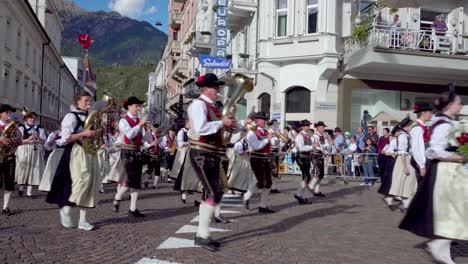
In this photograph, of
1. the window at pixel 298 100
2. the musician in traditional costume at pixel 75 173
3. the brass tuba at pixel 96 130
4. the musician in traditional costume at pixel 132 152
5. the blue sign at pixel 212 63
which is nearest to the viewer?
the musician in traditional costume at pixel 75 173

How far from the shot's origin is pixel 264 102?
2388 centimetres

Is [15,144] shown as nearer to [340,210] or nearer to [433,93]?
[340,210]

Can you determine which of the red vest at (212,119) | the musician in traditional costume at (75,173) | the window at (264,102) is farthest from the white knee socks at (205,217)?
the window at (264,102)

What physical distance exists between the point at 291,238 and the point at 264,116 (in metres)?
3.28

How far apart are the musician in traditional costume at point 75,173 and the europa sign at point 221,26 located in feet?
62.2

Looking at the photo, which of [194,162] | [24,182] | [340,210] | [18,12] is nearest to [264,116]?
[340,210]

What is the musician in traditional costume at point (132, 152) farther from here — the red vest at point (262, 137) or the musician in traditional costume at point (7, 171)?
the red vest at point (262, 137)

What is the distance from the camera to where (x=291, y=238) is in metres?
7.00

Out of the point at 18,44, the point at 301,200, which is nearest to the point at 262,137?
the point at 301,200

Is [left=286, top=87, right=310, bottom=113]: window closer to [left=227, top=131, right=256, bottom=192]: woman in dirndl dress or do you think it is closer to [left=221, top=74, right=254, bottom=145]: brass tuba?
[left=227, top=131, right=256, bottom=192]: woman in dirndl dress

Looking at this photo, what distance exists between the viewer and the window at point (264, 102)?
77.5 ft

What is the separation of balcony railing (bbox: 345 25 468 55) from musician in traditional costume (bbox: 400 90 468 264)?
14.2 meters

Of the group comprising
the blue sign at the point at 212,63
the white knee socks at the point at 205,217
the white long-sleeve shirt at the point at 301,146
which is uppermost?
the blue sign at the point at 212,63

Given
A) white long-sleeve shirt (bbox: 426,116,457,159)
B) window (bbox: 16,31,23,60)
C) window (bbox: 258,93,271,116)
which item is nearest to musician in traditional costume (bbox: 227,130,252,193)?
white long-sleeve shirt (bbox: 426,116,457,159)
